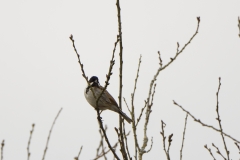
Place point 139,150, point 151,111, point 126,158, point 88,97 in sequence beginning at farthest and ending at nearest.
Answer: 1. point 88,97
2. point 151,111
3. point 139,150
4. point 126,158

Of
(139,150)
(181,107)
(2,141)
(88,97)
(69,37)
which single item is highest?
(88,97)

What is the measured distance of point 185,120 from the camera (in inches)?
161

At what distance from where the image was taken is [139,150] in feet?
11.0

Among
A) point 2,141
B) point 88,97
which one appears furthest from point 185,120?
point 88,97

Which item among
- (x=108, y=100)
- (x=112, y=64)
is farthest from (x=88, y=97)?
(x=112, y=64)

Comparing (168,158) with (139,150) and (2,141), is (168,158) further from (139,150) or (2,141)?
(2,141)

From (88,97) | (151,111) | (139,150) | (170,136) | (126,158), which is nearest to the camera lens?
(126,158)

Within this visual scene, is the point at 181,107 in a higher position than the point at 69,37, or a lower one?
lower

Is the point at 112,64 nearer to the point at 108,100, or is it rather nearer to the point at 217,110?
the point at 217,110

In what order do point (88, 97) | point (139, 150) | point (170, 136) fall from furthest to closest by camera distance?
point (88, 97)
point (170, 136)
point (139, 150)

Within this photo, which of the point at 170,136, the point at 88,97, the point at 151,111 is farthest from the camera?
the point at 88,97

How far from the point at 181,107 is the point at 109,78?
1022mm

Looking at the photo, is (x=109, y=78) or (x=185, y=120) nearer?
(x=109, y=78)

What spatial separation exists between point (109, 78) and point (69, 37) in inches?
25.3
